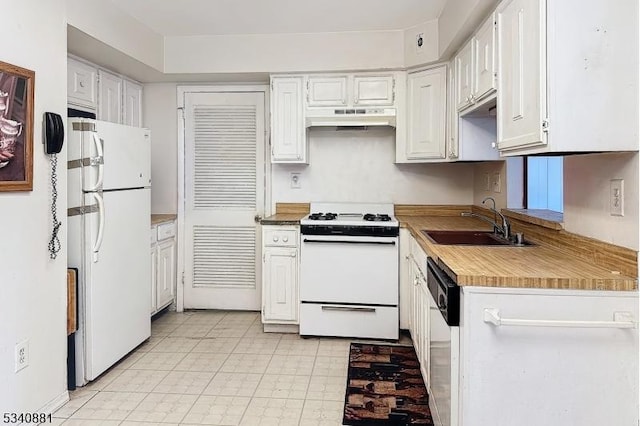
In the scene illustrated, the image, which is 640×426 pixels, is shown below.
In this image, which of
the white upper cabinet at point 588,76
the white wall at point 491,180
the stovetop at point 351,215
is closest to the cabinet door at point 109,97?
the stovetop at point 351,215

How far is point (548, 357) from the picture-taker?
5.41 ft

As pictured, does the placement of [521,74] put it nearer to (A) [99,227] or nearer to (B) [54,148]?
(B) [54,148]

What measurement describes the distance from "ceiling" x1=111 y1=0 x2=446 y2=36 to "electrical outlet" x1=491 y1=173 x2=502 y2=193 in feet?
4.06

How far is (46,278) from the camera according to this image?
7.99 feet

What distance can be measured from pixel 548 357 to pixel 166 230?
10.9 feet

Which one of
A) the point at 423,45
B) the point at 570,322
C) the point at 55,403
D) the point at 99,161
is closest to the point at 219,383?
the point at 55,403

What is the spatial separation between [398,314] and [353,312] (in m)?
0.34

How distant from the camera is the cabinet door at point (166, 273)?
4.00 meters

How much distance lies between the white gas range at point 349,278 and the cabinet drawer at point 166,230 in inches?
50.4

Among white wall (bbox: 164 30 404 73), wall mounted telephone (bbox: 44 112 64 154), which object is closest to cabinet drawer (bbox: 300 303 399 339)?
white wall (bbox: 164 30 404 73)

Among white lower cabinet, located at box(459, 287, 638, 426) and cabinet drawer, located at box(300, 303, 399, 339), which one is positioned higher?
white lower cabinet, located at box(459, 287, 638, 426)

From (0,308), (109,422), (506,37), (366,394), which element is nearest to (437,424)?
(366,394)

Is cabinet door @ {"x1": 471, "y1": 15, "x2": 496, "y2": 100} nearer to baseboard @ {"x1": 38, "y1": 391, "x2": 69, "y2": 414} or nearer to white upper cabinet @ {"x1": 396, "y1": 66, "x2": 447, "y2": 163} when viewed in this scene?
white upper cabinet @ {"x1": 396, "y1": 66, "x2": 447, "y2": 163}

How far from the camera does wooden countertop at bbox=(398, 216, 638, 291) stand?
5.28 feet
